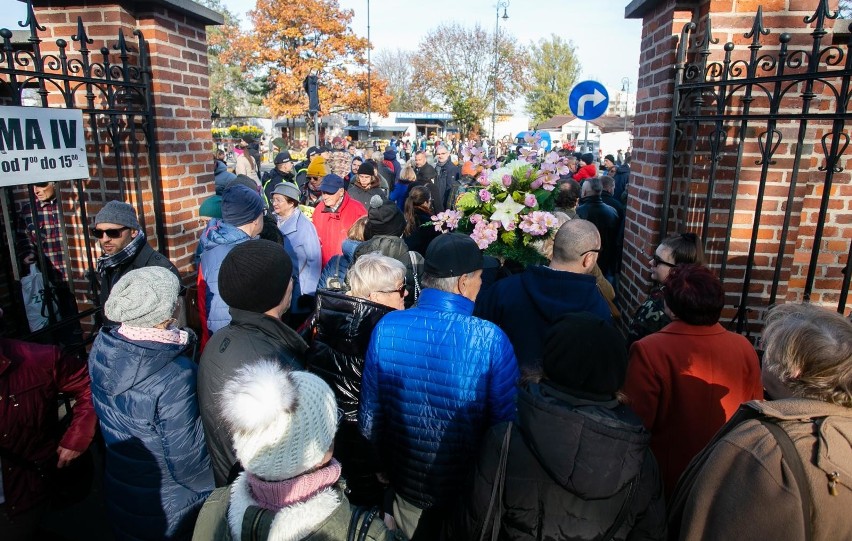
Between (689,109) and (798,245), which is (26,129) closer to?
(689,109)

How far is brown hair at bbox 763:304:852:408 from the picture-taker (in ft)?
5.07

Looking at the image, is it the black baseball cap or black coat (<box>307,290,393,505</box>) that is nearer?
the black baseball cap

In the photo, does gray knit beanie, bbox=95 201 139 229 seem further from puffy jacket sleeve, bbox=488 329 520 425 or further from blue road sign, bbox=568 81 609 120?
blue road sign, bbox=568 81 609 120

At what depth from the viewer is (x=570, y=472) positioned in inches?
59.8

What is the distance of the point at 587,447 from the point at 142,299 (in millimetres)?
1851

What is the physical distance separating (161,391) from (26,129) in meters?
1.93

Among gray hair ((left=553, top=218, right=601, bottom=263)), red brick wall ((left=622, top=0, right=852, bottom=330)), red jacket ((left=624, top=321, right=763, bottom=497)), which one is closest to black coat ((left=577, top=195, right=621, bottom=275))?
Answer: red brick wall ((left=622, top=0, right=852, bottom=330))

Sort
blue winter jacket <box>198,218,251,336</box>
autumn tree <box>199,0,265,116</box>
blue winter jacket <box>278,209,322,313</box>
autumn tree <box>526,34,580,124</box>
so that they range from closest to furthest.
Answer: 1. blue winter jacket <box>198,218,251,336</box>
2. blue winter jacket <box>278,209,322,313</box>
3. autumn tree <box>199,0,265,116</box>
4. autumn tree <box>526,34,580,124</box>

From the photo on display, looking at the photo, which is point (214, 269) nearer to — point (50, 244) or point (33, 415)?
point (33, 415)

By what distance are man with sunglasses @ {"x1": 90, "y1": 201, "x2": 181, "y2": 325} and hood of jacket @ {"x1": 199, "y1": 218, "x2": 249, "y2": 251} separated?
34cm

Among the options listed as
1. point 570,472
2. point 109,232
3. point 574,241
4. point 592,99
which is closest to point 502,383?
point 570,472

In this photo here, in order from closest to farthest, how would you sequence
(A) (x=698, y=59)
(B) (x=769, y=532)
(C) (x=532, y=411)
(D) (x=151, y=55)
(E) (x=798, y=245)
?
(B) (x=769, y=532) < (C) (x=532, y=411) < (A) (x=698, y=59) < (E) (x=798, y=245) < (D) (x=151, y=55)

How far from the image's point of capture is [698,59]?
319cm

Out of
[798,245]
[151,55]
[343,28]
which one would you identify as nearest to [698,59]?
[798,245]
